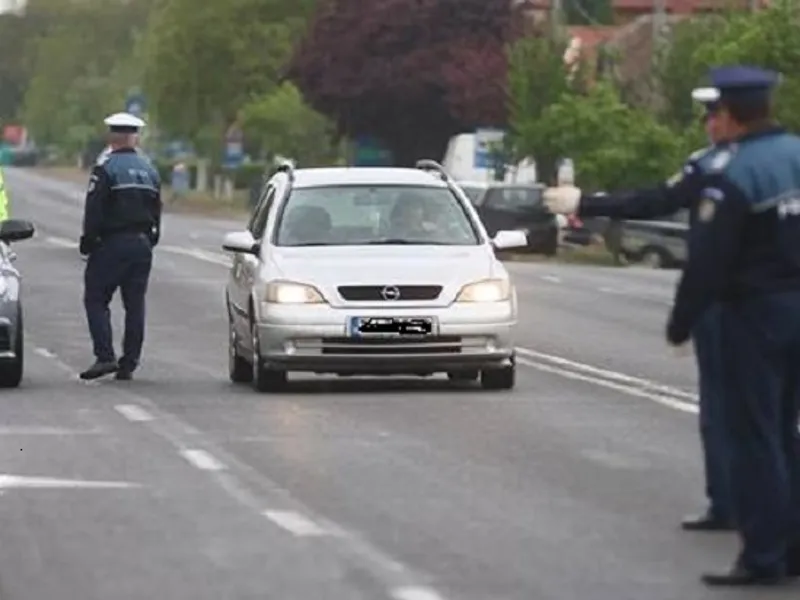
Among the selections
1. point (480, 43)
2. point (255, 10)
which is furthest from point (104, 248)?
point (255, 10)

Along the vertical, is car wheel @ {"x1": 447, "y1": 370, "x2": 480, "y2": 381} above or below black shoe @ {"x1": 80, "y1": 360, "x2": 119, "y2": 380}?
above

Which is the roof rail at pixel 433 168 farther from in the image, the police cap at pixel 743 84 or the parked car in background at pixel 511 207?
the parked car in background at pixel 511 207

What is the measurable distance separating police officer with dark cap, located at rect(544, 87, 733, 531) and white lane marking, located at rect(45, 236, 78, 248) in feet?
149

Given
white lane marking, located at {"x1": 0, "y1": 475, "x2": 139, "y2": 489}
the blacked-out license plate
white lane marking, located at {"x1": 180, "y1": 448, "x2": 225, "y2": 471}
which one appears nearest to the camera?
white lane marking, located at {"x1": 0, "y1": 475, "x2": 139, "y2": 489}

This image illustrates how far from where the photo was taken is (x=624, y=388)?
21.0m

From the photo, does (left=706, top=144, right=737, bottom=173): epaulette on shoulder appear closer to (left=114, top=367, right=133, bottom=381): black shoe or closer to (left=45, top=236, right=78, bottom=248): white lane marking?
(left=114, top=367, right=133, bottom=381): black shoe

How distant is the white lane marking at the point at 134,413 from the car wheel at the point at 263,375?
1.11 m

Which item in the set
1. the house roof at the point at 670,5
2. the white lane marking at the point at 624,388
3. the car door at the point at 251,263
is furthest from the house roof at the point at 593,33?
the car door at the point at 251,263

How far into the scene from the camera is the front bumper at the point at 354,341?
1975 centimetres

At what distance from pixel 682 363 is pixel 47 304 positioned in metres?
12.2

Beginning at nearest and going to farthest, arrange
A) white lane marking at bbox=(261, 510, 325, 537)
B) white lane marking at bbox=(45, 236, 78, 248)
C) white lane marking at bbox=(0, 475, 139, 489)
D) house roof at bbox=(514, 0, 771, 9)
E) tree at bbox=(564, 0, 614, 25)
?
white lane marking at bbox=(261, 510, 325, 537), white lane marking at bbox=(0, 475, 139, 489), white lane marking at bbox=(45, 236, 78, 248), house roof at bbox=(514, 0, 771, 9), tree at bbox=(564, 0, 614, 25)

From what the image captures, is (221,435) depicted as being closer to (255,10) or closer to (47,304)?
(47,304)

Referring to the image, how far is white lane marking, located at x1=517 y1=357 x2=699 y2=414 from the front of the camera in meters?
19.3

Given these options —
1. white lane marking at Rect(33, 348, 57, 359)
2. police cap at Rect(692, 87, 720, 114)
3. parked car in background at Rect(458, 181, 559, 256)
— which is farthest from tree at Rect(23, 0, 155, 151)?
police cap at Rect(692, 87, 720, 114)
